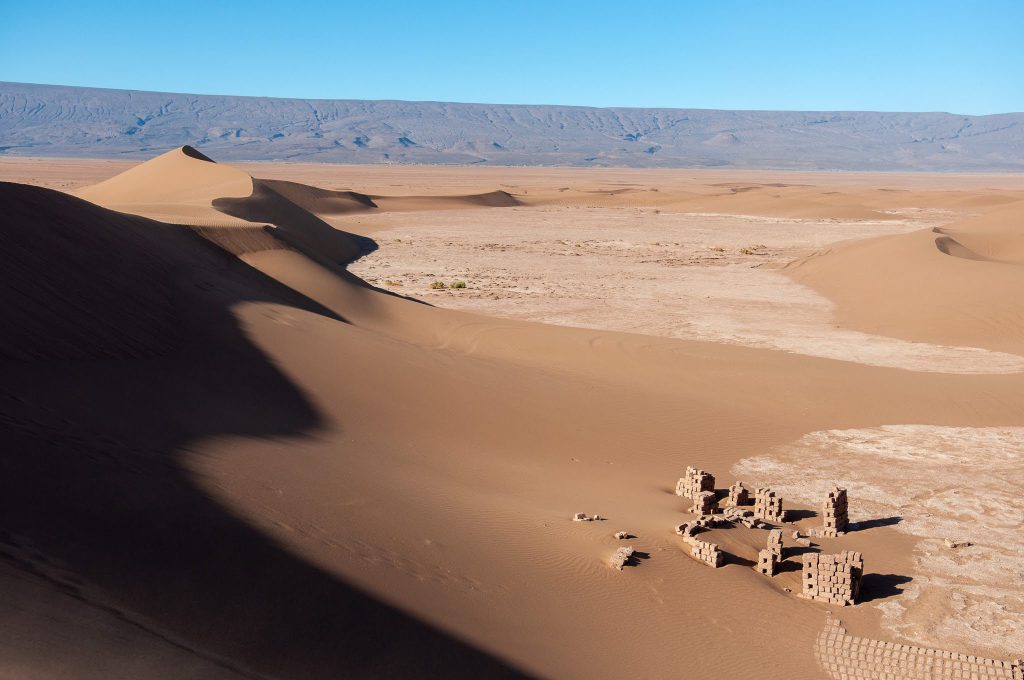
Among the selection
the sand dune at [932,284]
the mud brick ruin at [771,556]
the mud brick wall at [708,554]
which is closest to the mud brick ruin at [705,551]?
the mud brick wall at [708,554]

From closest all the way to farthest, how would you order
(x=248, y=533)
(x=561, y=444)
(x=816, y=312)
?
(x=248, y=533) → (x=561, y=444) → (x=816, y=312)

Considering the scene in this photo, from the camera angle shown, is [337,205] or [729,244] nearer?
[729,244]

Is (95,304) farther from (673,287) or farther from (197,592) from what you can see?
(673,287)

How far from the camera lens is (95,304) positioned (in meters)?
10.1

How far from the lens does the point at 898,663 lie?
669 centimetres

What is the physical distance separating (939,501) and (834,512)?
1811mm

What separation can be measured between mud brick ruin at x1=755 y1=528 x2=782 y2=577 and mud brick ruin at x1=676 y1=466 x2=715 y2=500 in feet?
4.38

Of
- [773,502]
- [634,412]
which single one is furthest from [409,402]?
[773,502]

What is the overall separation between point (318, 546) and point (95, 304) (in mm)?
5250

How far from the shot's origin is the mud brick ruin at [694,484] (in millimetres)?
9641

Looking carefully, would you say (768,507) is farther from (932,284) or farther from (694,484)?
(932,284)

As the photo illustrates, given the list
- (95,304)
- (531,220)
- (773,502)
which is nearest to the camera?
(773,502)

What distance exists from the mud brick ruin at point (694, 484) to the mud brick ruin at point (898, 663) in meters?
2.63

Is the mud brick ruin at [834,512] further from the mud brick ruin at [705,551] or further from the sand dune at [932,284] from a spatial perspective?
the sand dune at [932,284]
